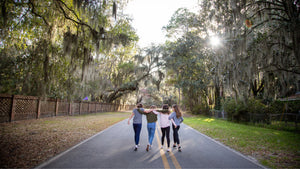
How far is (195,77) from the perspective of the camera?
2233cm

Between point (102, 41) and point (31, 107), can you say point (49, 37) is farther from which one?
point (31, 107)

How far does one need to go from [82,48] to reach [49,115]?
337 inches

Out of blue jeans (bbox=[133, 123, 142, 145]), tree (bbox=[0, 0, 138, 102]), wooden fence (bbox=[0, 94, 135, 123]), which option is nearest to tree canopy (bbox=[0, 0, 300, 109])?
tree (bbox=[0, 0, 138, 102])

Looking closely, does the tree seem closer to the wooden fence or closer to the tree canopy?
the tree canopy

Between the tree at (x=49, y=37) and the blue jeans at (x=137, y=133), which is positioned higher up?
the tree at (x=49, y=37)

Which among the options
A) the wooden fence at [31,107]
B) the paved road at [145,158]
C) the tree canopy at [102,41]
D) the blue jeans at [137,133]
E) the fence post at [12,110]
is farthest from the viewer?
the fence post at [12,110]

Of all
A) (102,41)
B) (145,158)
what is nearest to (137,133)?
(145,158)

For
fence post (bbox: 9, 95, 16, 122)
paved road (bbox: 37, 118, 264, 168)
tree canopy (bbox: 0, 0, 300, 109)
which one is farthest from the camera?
fence post (bbox: 9, 95, 16, 122)

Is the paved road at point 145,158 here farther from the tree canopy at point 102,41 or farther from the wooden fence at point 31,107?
the wooden fence at point 31,107


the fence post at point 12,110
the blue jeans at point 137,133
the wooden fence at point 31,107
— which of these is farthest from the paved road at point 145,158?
the fence post at point 12,110

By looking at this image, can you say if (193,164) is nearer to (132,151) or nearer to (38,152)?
(132,151)

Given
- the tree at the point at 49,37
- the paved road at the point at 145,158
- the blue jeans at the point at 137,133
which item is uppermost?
the tree at the point at 49,37

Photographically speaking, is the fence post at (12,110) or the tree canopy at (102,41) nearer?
the tree canopy at (102,41)

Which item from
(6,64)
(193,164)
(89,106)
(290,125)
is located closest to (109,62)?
(89,106)
